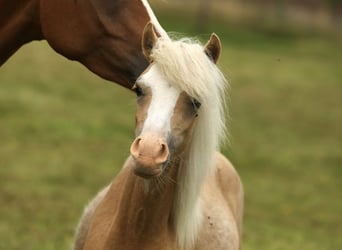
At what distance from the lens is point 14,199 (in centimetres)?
917

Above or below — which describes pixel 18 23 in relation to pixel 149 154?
above

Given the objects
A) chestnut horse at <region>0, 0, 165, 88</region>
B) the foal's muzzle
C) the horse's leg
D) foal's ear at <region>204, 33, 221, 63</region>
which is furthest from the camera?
the horse's leg

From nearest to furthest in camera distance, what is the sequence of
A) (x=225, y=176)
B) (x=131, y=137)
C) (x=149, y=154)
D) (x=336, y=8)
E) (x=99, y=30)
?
1. (x=149, y=154)
2. (x=99, y=30)
3. (x=225, y=176)
4. (x=131, y=137)
5. (x=336, y=8)

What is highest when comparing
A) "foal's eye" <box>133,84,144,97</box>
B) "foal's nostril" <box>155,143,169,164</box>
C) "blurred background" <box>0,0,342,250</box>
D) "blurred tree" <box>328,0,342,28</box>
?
"blurred tree" <box>328,0,342,28</box>

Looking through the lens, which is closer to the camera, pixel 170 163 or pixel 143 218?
pixel 170 163

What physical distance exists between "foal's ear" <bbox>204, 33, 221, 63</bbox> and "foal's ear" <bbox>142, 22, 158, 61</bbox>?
242mm

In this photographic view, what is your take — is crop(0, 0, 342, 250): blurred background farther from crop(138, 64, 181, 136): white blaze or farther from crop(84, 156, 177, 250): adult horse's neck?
crop(84, 156, 177, 250): adult horse's neck

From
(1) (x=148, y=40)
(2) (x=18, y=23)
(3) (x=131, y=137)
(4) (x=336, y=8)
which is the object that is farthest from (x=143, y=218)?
(4) (x=336, y=8)

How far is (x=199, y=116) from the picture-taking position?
4.39 metres

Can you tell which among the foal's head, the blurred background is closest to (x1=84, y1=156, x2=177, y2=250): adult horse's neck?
the foal's head

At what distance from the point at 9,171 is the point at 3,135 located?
175cm

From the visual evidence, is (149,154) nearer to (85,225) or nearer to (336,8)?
(85,225)

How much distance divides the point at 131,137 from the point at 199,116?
790 centimetres

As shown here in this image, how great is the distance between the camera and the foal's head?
4062mm
